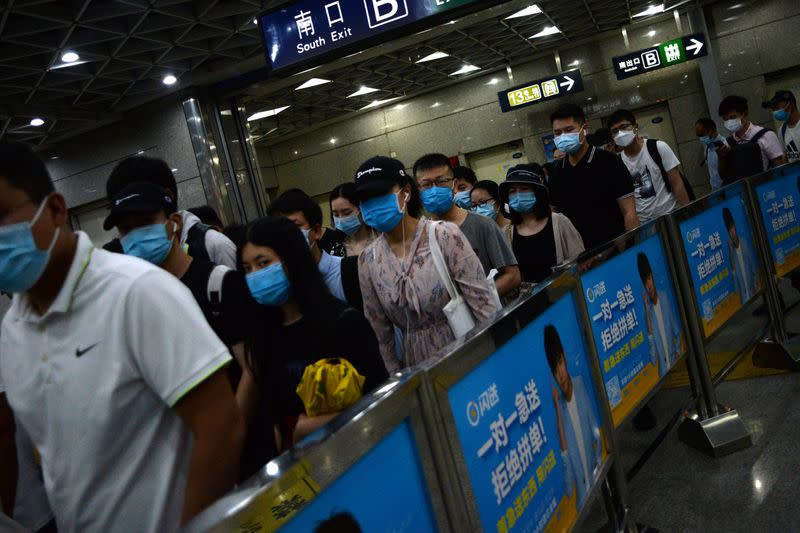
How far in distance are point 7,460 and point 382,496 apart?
1.24 m

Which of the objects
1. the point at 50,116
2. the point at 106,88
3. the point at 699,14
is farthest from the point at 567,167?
the point at 699,14

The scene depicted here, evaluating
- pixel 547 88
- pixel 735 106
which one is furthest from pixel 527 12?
pixel 735 106

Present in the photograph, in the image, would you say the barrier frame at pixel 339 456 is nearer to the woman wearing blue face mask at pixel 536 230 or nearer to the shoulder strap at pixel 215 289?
the shoulder strap at pixel 215 289

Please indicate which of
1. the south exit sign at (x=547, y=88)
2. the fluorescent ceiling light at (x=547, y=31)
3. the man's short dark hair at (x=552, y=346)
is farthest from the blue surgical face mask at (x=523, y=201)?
the fluorescent ceiling light at (x=547, y=31)

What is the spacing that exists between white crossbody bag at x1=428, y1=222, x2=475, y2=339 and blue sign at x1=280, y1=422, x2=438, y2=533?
55.0 inches

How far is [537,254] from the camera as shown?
14.0ft

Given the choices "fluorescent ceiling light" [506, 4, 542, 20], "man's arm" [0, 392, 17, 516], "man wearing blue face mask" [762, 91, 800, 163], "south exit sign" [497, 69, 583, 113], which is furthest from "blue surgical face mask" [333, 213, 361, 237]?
"south exit sign" [497, 69, 583, 113]

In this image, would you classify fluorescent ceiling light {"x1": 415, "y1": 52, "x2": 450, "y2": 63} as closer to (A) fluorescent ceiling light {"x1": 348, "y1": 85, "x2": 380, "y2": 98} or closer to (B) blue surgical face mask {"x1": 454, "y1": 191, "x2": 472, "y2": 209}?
(A) fluorescent ceiling light {"x1": 348, "y1": 85, "x2": 380, "y2": 98}

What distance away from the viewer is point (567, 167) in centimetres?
472

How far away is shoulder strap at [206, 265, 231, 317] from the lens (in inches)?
106

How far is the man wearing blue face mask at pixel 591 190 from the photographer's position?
4.48 meters

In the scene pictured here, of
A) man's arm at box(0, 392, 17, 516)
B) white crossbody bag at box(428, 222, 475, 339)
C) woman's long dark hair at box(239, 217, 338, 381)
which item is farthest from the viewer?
white crossbody bag at box(428, 222, 475, 339)

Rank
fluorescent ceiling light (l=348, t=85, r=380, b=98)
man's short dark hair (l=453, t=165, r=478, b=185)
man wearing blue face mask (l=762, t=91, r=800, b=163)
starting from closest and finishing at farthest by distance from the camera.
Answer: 1. man's short dark hair (l=453, t=165, r=478, b=185)
2. man wearing blue face mask (l=762, t=91, r=800, b=163)
3. fluorescent ceiling light (l=348, t=85, r=380, b=98)

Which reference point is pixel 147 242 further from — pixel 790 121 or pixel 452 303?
pixel 790 121
